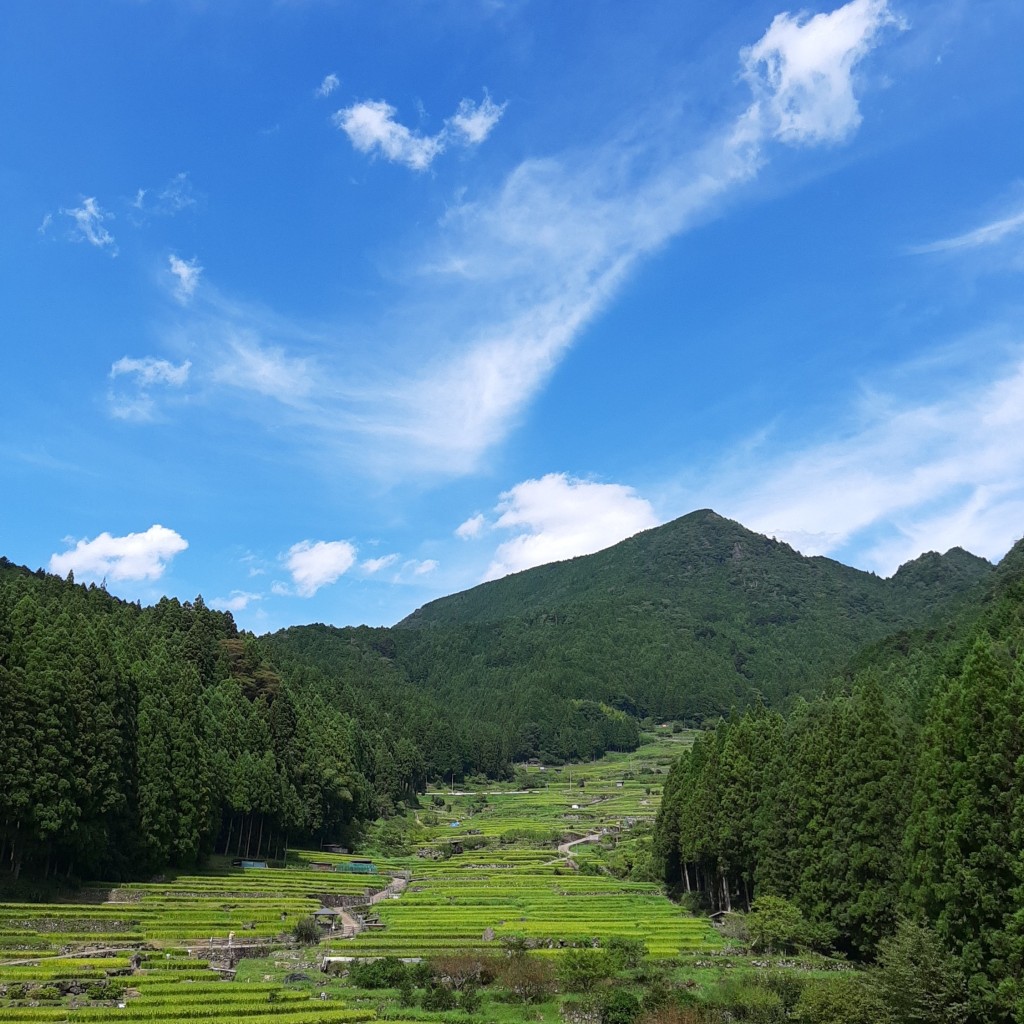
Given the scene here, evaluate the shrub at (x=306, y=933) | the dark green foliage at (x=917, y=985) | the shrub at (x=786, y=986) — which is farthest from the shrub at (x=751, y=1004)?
the shrub at (x=306, y=933)

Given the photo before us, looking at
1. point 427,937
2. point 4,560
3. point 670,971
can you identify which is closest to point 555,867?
point 427,937

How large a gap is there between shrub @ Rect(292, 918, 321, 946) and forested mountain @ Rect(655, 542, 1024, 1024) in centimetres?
2341

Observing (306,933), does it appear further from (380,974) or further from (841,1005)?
(841,1005)

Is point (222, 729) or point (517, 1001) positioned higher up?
point (222, 729)

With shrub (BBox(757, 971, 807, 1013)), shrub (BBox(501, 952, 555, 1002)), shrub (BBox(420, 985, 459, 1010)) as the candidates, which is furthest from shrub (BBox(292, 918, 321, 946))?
shrub (BBox(757, 971, 807, 1013))

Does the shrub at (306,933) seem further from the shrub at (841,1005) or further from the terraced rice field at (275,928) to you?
the shrub at (841,1005)

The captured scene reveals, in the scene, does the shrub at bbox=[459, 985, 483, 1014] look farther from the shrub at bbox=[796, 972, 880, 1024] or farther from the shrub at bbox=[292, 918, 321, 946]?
the shrub at bbox=[292, 918, 321, 946]

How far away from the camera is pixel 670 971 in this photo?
35.3 metres

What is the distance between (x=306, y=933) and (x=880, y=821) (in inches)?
1127

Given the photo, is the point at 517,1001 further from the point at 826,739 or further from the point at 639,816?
the point at 639,816

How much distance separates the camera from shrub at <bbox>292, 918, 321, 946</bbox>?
40.2 metres

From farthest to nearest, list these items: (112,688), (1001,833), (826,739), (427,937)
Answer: (112,688)
(826,739)
(427,937)
(1001,833)

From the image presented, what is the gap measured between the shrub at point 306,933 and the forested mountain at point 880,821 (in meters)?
23.4

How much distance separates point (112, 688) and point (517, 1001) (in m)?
34.3
